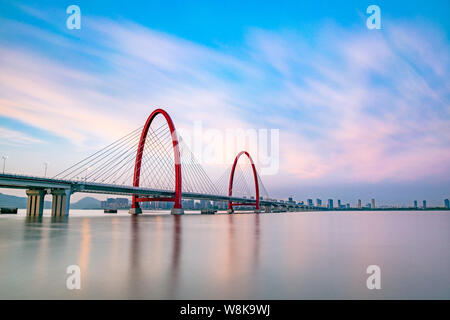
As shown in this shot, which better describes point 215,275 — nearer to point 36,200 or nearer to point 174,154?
point 36,200

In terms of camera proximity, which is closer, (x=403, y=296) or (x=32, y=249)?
(x=403, y=296)

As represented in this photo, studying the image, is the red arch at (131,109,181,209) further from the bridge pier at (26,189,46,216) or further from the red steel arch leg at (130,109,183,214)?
the bridge pier at (26,189,46,216)
